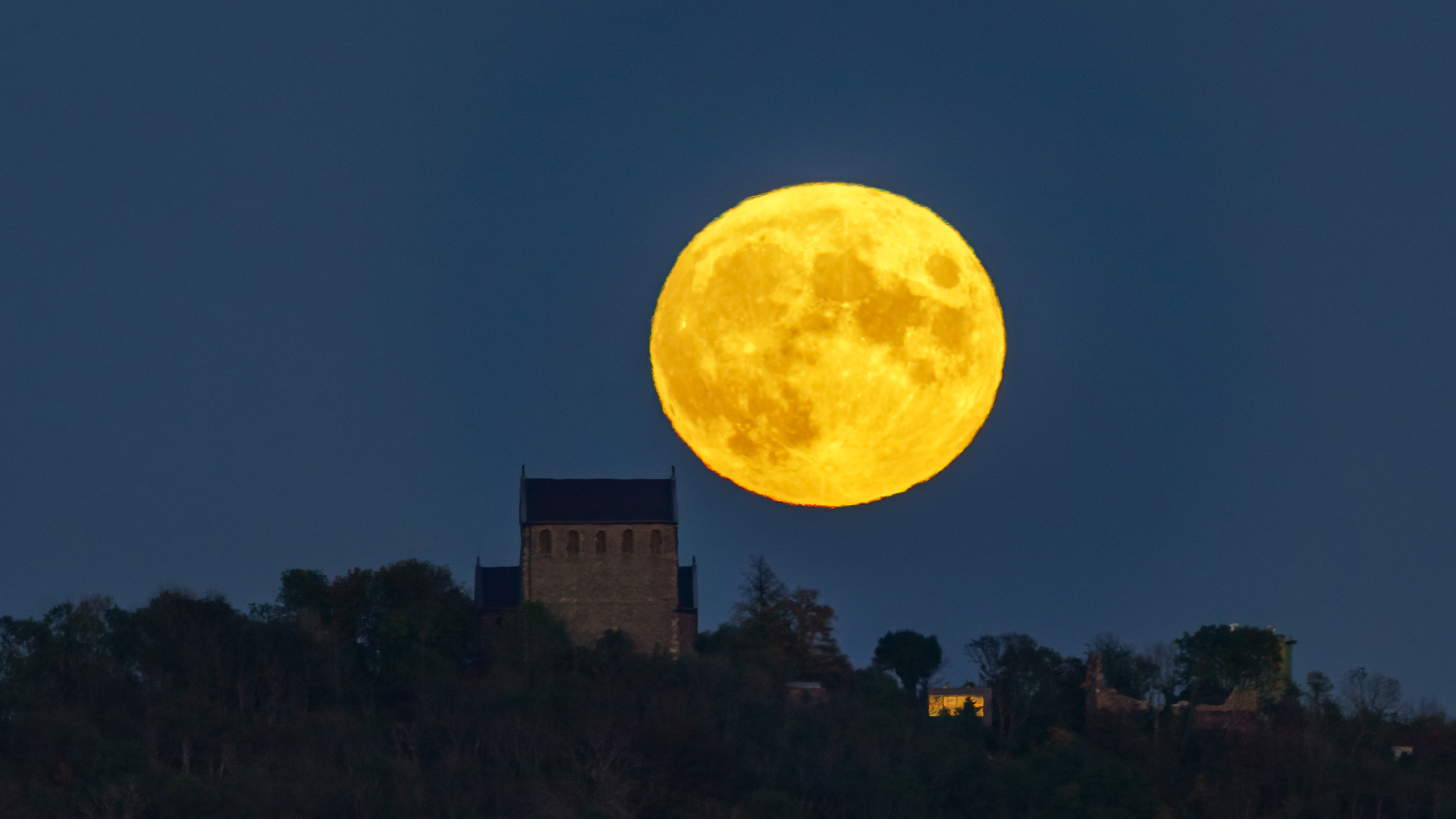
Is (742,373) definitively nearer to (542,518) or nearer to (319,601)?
(319,601)

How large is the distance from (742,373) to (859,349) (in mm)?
1685

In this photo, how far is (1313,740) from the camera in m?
81.2

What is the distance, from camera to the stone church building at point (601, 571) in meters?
87.8

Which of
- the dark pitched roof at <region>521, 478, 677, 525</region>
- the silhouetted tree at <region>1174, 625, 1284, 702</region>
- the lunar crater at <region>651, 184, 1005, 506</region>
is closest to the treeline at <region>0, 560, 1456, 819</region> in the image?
the silhouetted tree at <region>1174, 625, 1284, 702</region>

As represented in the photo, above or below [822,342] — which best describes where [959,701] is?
below

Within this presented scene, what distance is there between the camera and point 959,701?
90.5 metres

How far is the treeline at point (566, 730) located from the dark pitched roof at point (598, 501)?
629cm

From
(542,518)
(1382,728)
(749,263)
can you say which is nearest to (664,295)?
(749,263)

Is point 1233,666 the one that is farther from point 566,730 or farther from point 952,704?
point 566,730

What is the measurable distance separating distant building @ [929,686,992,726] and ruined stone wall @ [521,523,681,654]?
39.9 ft

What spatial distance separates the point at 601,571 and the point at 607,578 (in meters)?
0.49

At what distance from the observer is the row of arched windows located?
89.1 m

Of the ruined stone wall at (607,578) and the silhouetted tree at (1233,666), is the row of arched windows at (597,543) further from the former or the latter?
the silhouetted tree at (1233,666)

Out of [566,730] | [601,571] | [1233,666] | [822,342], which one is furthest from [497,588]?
[822,342]
